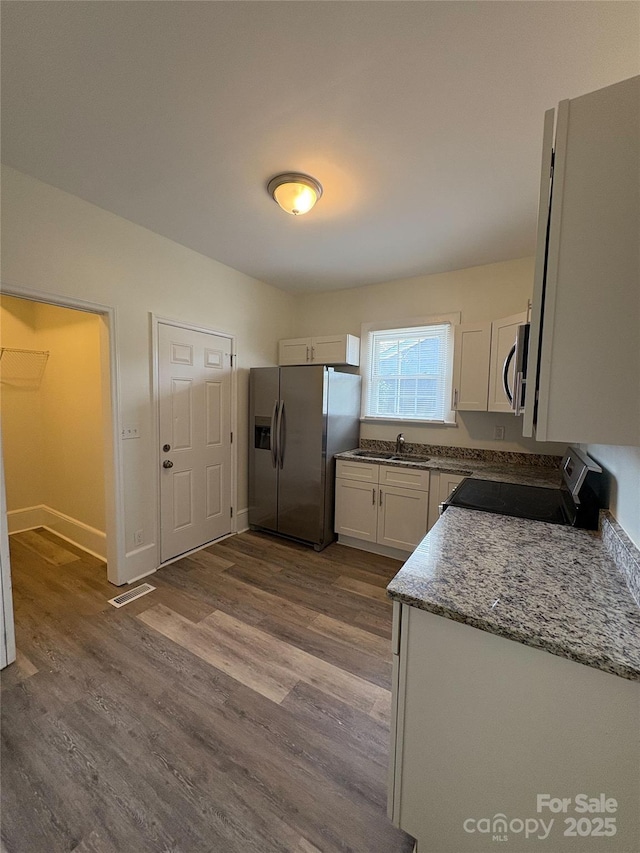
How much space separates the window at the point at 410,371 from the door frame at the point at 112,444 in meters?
2.43

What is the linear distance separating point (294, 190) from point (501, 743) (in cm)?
251

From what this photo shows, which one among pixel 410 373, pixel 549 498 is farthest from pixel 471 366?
pixel 549 498

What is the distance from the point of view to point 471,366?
9.46 feet

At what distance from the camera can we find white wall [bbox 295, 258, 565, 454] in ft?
9.78

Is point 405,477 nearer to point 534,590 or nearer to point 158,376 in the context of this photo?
point 534,590

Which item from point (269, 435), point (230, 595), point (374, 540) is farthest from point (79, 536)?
point (374, 540)

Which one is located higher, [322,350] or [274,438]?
[322,350]

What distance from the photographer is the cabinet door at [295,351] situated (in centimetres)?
373

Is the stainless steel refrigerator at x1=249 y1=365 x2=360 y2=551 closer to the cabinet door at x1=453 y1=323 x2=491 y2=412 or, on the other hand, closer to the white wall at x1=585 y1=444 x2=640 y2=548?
the cabinet door at x1=453 y1=323 x2=491 y2=412

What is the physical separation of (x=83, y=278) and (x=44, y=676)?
7.81 feet

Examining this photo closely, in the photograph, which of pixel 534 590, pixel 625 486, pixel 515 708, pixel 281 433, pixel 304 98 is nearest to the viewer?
pixel 515 708

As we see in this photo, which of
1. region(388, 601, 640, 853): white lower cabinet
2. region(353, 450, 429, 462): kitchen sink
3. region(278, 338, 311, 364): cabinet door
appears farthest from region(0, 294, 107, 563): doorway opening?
region(388, 601, 640, 853): white lower cabinet

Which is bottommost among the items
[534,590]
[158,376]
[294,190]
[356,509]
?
[356,509]

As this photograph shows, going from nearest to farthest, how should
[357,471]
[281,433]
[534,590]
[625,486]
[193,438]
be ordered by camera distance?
1. [534,590]
2. [625,486]
3. [193,438]
4. [357,471]
5. [281,433]
